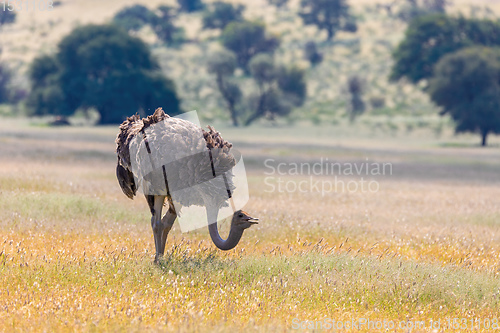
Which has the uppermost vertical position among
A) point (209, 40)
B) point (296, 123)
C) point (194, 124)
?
point (209, 40)

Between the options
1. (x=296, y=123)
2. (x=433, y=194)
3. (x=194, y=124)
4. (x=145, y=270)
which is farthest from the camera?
(x=296, y=123)

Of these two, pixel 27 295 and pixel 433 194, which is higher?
pixel 27 295

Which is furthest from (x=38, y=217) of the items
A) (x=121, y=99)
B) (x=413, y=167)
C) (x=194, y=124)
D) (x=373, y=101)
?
(x=373, y=101)

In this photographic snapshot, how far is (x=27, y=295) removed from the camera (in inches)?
251

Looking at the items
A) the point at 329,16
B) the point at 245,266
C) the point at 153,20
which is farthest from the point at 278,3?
the point at 245,266

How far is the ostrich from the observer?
827 centimetres

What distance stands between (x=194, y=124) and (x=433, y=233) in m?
6.31

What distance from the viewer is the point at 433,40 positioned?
79812 millimetres

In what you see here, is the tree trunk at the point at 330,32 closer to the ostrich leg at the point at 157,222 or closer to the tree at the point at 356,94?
the tree at the point at 356,94

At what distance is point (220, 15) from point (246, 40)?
2059 cm

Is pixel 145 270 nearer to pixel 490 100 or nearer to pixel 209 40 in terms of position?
pixel 490 100

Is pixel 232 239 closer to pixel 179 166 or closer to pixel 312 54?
pixel 179 166

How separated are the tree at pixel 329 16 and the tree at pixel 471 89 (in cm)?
5902

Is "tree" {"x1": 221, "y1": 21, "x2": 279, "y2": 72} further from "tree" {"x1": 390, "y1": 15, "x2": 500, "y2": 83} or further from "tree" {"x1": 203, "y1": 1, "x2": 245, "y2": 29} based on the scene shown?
"tree" {"x1": 390, "y1": 15, "x2": 500, "y2": 83}
